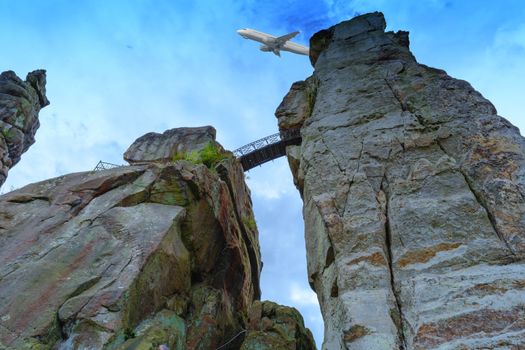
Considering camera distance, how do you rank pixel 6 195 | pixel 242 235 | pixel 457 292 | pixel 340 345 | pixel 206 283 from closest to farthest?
1. pixel 457 292
2. pixel 340 345
3. pixel 6 195
4. pixel 206 283
5. pixel 242 235

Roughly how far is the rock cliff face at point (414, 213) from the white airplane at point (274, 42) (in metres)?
46.5

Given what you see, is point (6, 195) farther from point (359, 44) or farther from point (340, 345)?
point (359, 44)

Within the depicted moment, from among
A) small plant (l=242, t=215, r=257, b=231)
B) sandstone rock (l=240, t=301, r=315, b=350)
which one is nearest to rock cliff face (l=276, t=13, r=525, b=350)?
sandstone rock (l=240, t=301, r=315, b=350)

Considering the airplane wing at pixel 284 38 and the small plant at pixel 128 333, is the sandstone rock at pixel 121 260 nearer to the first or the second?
the small plant at pixel 128 333

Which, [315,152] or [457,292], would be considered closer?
Result: [457,292]

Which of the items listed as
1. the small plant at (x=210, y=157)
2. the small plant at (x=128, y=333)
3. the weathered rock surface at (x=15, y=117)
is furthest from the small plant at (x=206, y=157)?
the weathered rock surface at (x=15, y=117)

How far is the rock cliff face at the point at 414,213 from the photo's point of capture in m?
6.43

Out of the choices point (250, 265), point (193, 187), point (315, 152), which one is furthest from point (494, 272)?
point (250, 265)

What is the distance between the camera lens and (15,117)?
2616cm

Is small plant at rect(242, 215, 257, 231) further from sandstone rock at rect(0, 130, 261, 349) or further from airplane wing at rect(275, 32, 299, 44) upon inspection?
airplane wing at rect(275, 32, 299, 44)

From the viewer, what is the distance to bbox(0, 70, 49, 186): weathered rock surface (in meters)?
25.3

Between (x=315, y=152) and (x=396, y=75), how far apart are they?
166 inches

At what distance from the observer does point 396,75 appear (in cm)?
1336

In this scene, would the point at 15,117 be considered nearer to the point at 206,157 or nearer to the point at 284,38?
the point at 206,157
